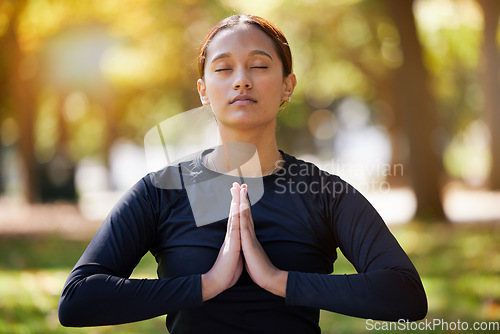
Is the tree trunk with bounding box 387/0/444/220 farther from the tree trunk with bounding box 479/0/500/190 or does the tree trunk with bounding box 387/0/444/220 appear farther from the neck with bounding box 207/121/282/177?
the neck with bounding box 207/121/282/177

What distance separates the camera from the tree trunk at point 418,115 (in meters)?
12.5

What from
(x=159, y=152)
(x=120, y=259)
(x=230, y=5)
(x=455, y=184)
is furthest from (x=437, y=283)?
(x=455, y=184)

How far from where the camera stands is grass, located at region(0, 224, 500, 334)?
4.84 metres

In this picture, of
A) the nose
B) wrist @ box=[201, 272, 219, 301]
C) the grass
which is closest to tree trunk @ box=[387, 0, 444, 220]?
the grass

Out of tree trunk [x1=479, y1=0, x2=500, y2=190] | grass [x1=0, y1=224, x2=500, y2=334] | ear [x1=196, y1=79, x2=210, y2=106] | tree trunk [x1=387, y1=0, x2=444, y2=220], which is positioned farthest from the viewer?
tree trunk [x1=479, y1=0, x2=500, y2=190]

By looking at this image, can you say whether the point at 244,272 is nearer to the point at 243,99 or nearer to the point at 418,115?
the point at 243,99

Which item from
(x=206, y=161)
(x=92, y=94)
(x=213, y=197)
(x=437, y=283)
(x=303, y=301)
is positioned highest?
(x=92, y=94)

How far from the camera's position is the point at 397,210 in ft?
50.6

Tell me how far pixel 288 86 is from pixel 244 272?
34.8 inches

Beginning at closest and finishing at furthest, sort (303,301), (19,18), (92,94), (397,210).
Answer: (303,301) → (19,18) → (397,210) → (92,94)

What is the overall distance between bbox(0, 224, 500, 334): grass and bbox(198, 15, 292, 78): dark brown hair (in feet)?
8.72

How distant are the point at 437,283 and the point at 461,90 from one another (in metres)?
26.3

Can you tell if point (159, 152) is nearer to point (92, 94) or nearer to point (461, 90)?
point (92, 94)

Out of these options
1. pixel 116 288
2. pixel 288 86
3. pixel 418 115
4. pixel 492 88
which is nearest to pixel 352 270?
pixel 288 86
